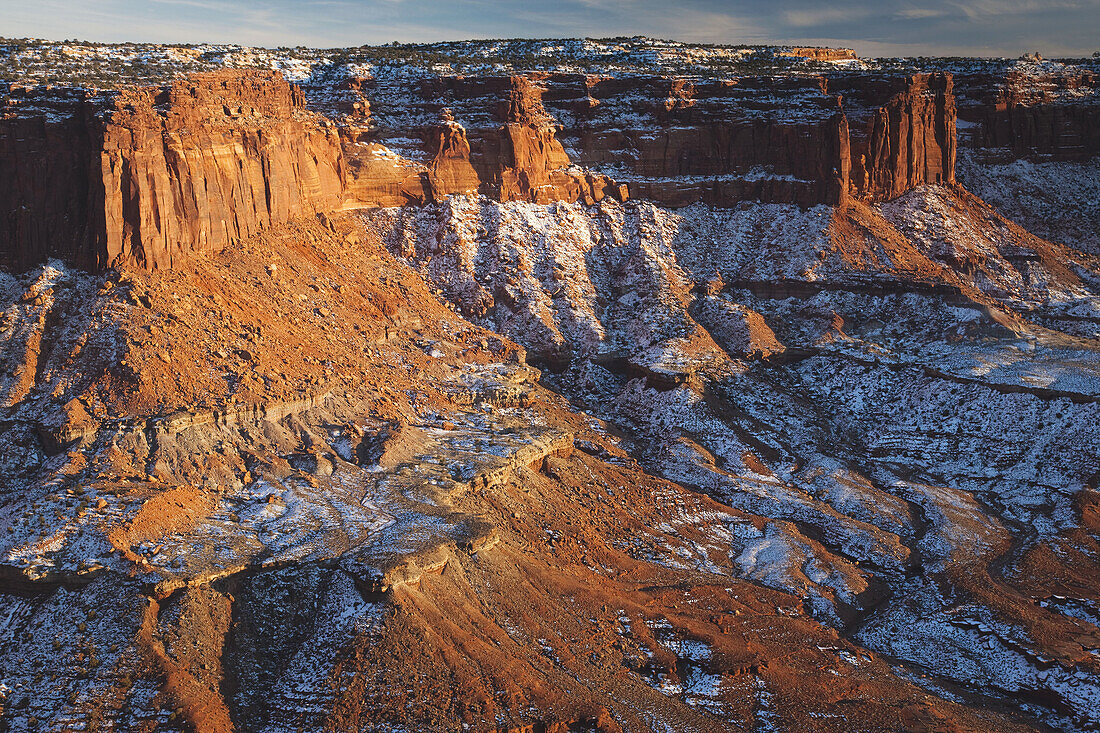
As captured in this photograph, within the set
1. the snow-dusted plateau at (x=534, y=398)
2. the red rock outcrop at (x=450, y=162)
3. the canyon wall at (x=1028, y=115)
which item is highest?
the canyon wall at (x=1028, y=115)

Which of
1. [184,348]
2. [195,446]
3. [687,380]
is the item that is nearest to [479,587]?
[195,446]

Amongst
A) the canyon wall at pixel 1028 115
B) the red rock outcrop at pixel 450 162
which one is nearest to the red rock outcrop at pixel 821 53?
the canyon wall at pixel 1028 115

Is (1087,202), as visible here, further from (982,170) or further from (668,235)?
(668,235)

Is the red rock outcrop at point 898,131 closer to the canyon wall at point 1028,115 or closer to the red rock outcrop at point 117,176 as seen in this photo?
the canyon wall at point 1028,115

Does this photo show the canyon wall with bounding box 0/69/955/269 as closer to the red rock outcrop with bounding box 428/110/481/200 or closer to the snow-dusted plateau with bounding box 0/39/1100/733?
the red rock outcrop with bounding box 428/110/481/200

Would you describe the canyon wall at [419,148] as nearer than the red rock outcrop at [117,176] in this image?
No
